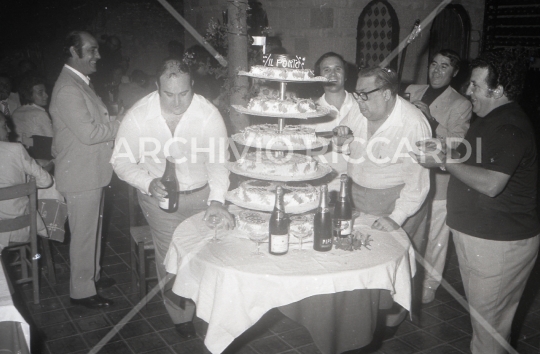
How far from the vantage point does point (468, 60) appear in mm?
7426

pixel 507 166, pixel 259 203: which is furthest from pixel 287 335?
pixel 507 166

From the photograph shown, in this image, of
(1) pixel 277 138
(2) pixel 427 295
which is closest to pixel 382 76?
(1) pixel 277 138

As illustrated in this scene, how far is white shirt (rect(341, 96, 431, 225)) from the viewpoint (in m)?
3.06

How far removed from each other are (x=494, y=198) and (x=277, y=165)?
117cm

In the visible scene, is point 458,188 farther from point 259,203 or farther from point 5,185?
point 5,185

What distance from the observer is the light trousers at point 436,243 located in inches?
156

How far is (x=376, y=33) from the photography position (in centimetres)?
704

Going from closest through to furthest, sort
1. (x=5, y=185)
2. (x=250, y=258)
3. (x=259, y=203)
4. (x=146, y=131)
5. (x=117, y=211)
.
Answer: (x=250, y=258) → (x=259, y=203) → (x=146, y=131) → (x=5, y=185) → (x=117, y=211)

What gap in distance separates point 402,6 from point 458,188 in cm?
511

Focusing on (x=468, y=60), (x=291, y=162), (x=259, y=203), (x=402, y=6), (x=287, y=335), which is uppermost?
(x=402, y=6)

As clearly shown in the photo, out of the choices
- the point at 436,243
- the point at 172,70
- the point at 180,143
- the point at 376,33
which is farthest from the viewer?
the point at 376,33

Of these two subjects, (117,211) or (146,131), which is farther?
(117,211)

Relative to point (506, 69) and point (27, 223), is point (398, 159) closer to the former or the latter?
point (506, 69)

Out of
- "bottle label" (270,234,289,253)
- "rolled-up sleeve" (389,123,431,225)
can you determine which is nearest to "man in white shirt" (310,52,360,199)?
"rolled-up sleeve" (389,123,431,225)
